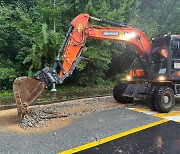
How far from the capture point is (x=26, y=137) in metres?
5.12

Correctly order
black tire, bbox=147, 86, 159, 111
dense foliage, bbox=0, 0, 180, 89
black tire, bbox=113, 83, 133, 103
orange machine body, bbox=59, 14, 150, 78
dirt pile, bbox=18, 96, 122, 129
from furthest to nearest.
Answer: dense foliage, bbox=0, 0, 180, 89 < black tire, bbox=113, 83, 133, 103 < black tire, bbox=147, 86, 159, 111 < orange machine body, bbox=59, 14, 150, 78 < dirt pile, bbox=18, 96, 122, 129

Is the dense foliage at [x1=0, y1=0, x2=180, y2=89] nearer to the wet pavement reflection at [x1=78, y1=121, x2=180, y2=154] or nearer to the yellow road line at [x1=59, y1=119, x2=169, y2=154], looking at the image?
the yellow road line at [x1=59, y1=119, x2=169, y2=154]

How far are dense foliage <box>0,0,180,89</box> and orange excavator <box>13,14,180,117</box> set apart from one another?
205 cm

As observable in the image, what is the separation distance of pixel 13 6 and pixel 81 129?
863 cm

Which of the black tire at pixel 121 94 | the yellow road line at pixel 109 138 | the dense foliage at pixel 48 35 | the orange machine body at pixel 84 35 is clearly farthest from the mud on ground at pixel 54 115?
the dense foliage at pixel 48 35

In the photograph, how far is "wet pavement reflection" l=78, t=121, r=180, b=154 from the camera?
4.43m

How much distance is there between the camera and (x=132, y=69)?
9203 millimetres

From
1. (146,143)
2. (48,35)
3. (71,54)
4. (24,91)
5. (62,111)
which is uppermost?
(48,35)

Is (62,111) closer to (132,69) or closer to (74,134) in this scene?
(74,134)

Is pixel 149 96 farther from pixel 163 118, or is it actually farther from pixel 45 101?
pixel 45 101

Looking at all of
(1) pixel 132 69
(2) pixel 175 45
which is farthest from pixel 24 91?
(2) pixel 175 45

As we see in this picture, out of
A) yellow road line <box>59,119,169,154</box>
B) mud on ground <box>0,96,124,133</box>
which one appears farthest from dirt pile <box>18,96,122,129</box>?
yellow road line <box>59,119,169,154</box>

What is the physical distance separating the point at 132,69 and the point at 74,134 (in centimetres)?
462

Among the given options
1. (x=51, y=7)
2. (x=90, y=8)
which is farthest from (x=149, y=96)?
(x=51, y=7)
